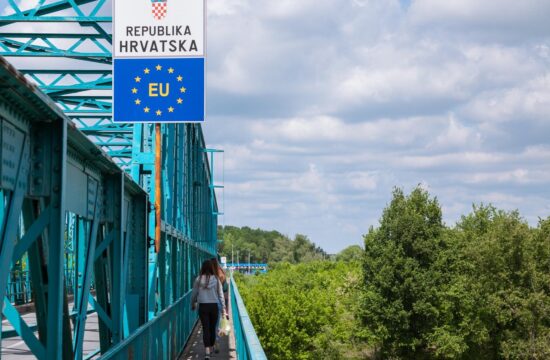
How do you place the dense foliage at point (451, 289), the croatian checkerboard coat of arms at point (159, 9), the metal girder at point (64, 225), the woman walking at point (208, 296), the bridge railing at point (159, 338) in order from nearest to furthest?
the metal girder at point (64, 225) < the bridge railing at point (159, 338) < the croatian checkerboard coat of arms at point (159, 9) < the woman walking at point (208, 296) < the dense foliage at point (451, 289)

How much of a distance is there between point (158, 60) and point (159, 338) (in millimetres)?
3892

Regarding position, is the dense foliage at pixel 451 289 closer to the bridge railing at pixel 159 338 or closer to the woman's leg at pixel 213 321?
the bridge railing at pixel 159 338

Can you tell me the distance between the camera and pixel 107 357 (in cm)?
595

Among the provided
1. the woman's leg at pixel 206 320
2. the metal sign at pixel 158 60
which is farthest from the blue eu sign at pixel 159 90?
the woman's leg at pixel 206 320

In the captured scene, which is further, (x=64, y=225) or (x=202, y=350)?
(x=202, y=350)

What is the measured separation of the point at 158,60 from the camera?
11.2 meters

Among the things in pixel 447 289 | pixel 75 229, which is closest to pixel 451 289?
pixel 447 289

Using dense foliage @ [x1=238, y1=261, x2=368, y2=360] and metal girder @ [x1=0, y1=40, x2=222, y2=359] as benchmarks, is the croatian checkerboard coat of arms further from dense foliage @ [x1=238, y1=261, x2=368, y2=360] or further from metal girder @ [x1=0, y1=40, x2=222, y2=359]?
dense foliage @ [x1=238, y1=261, x2=368, y2=360]

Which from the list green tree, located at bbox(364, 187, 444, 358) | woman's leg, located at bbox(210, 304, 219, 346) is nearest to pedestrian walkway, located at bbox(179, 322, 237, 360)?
woman's leg, located at bbox(210, 304, 219, 346)

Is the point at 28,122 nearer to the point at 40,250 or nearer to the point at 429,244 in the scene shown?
the point at 40,250

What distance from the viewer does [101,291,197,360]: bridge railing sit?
7.05 metres

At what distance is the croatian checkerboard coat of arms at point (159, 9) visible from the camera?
36.4ft

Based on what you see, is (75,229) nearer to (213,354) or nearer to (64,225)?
(64,225)

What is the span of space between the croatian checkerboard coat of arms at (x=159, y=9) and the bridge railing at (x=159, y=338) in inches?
165
